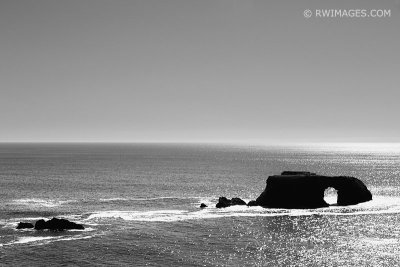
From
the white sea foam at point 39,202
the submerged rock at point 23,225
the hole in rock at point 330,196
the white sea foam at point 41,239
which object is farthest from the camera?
the hole in rock at point 330,196

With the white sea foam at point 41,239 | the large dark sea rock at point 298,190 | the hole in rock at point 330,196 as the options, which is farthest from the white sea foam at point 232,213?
the white sea foam at point 41,239

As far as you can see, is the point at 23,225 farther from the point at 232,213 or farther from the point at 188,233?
the point at 232,213

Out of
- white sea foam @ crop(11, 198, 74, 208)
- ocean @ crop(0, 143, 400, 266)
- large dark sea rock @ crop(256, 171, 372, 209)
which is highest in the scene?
large dark sea rock @ crop(256, 171, 372, 209)

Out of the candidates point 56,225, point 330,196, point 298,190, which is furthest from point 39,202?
point 330,196

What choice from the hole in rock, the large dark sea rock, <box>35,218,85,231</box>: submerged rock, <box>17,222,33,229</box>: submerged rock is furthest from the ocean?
the large dark sea rock

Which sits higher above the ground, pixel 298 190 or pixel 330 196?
pixel 298 190

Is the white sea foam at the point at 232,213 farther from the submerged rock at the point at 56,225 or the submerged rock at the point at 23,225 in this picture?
the submerged rock at the point at 23,225

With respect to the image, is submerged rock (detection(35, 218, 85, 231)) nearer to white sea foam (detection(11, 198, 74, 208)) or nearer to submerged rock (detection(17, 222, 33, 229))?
submerged rock (detection(17, 222, 33, 229))

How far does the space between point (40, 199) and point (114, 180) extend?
48.8 meters

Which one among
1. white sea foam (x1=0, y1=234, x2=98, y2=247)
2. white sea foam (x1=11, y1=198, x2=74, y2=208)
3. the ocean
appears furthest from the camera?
white sea foam (x1=11, y1=198, x2=74, y2=208)

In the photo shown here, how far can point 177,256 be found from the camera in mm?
55781

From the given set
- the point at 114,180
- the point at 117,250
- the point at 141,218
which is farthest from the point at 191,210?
the point at 114,180

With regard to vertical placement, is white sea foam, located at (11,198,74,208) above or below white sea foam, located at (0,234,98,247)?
above

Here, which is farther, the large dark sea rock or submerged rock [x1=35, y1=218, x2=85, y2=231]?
the large dark sea rock
